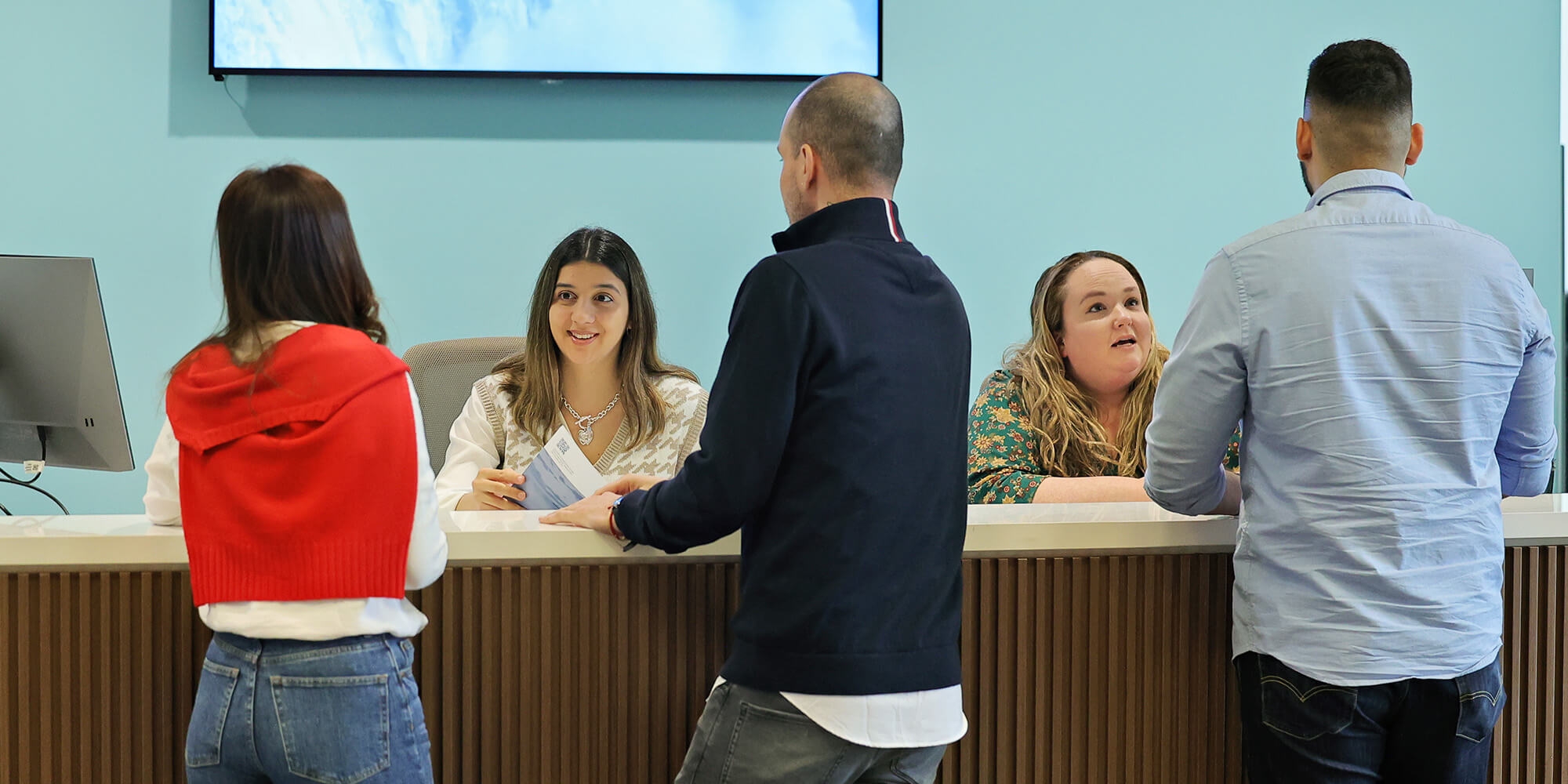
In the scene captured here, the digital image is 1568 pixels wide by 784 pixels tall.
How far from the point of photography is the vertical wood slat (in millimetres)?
1404

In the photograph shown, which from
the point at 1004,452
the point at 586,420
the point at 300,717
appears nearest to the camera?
the point at 300,717

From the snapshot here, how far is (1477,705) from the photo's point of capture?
1312 millimetres

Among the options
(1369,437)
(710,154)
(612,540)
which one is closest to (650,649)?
(612,540)

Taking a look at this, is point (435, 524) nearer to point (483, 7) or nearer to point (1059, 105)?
point (483, 7)

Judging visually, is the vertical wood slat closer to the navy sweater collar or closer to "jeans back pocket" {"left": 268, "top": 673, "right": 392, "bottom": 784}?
"jeans back pocket" {"left": 268, "top": 673, "right": 392, "bottom": 784}

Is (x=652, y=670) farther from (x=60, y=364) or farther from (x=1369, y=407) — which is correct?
(x=60, y=364)

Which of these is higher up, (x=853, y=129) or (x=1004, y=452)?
(x=853, y=129)

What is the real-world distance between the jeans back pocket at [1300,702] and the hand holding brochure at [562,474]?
0.93 meters

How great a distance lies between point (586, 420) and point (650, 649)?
934mm

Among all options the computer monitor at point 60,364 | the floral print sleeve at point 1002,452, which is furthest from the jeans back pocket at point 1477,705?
the computer monitor at point 60,364

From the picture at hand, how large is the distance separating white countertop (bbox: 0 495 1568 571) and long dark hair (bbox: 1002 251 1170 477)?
19.9 inches

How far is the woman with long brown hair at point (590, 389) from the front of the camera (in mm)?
2301

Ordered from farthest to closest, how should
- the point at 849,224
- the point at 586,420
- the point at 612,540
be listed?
1. the point at 586,420
2. the point at 612,540
3. the point at 849,224

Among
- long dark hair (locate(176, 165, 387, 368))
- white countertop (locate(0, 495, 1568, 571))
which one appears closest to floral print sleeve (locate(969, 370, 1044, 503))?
white countertop (locate(0, 495, 1568, 571))
